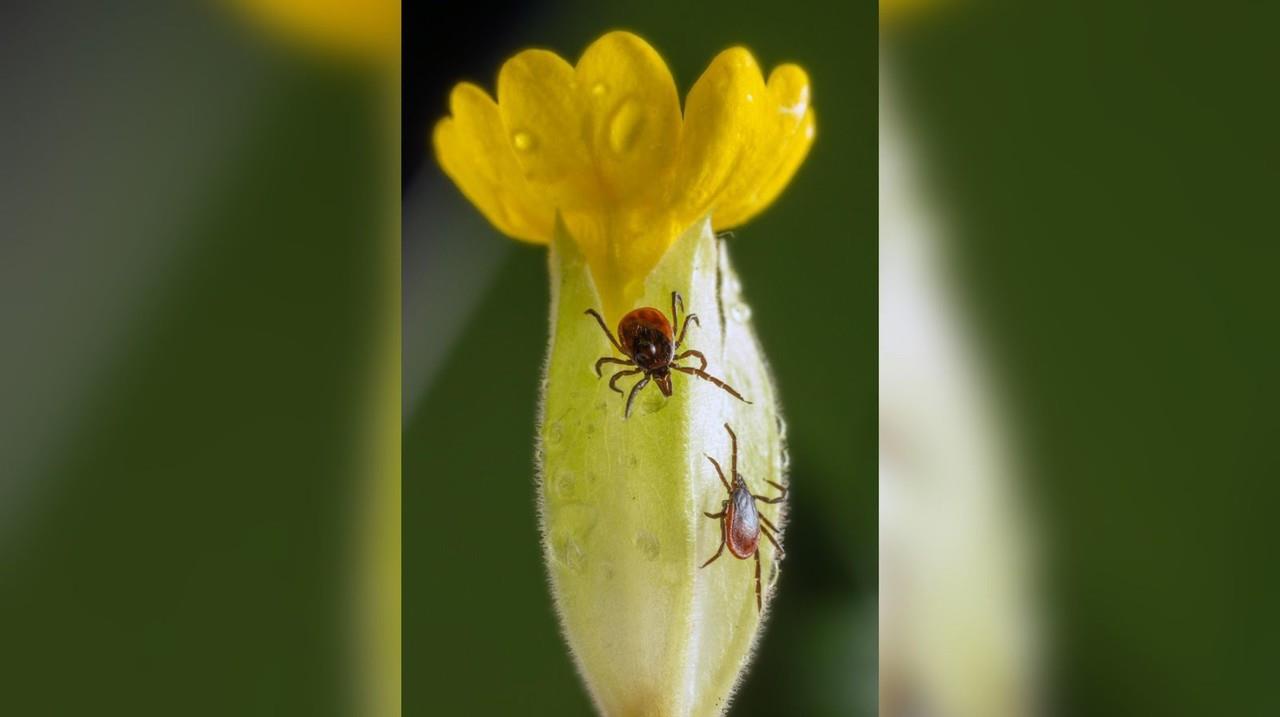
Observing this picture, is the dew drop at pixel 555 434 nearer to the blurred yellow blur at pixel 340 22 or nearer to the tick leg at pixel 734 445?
the tick leg at pixel 734 445

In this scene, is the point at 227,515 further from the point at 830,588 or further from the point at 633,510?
the point at 830,588

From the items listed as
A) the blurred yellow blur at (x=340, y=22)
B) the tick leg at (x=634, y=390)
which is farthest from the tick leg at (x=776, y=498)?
the blurred yellow blur at (x=340, y=22)

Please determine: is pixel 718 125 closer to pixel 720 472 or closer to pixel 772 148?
pixel 772 148

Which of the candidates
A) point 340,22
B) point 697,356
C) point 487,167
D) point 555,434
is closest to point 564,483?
point 555,434

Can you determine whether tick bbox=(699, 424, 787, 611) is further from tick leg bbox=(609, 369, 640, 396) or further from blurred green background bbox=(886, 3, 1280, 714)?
blurred green background bbox=(886, 3, 1280, 714)

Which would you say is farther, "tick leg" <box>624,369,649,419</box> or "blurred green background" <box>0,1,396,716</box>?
"tick leg" <box>624,369,649,419</box>

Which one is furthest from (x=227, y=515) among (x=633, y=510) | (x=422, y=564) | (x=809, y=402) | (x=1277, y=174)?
(x=1277, y=174)

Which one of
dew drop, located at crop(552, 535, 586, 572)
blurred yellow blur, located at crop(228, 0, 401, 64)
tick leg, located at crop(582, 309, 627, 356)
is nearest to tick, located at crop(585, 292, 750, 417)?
tick leg, located at crop(582, 309, 627, 356)
